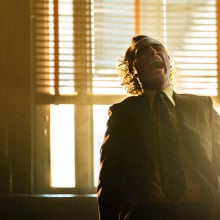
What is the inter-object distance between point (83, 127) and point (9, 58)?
1.49 feet

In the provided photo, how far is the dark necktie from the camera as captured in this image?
59.6 inches

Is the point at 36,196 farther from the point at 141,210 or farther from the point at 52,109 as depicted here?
the point at 141,210

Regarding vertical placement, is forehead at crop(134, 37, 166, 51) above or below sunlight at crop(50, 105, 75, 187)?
above

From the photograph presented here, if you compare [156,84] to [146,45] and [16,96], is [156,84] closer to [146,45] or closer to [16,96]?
[146,45]

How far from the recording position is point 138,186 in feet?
5.02

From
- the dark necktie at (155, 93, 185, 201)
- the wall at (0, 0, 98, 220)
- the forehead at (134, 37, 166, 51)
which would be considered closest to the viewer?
the dark necktie at (155, 93, 185, 201)

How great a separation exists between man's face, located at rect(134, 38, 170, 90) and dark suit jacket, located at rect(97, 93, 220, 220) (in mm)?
67

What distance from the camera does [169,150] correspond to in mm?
1547

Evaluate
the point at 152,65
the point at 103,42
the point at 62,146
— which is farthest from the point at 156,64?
the point at 62,146

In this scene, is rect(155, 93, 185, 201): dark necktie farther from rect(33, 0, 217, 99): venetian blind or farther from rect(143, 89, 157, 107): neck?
rect(33, 0, 217, 99): venetian blind

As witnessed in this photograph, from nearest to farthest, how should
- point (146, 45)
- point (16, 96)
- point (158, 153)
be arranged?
point (158, 153)
point (146, 45)
point (16, 96)

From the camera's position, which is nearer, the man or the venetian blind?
the man

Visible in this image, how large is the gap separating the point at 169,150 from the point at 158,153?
1.4 inches

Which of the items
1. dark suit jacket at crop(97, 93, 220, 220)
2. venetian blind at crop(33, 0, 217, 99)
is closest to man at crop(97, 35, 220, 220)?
dark suit jacket at crop(97, 93, 220, 220)
